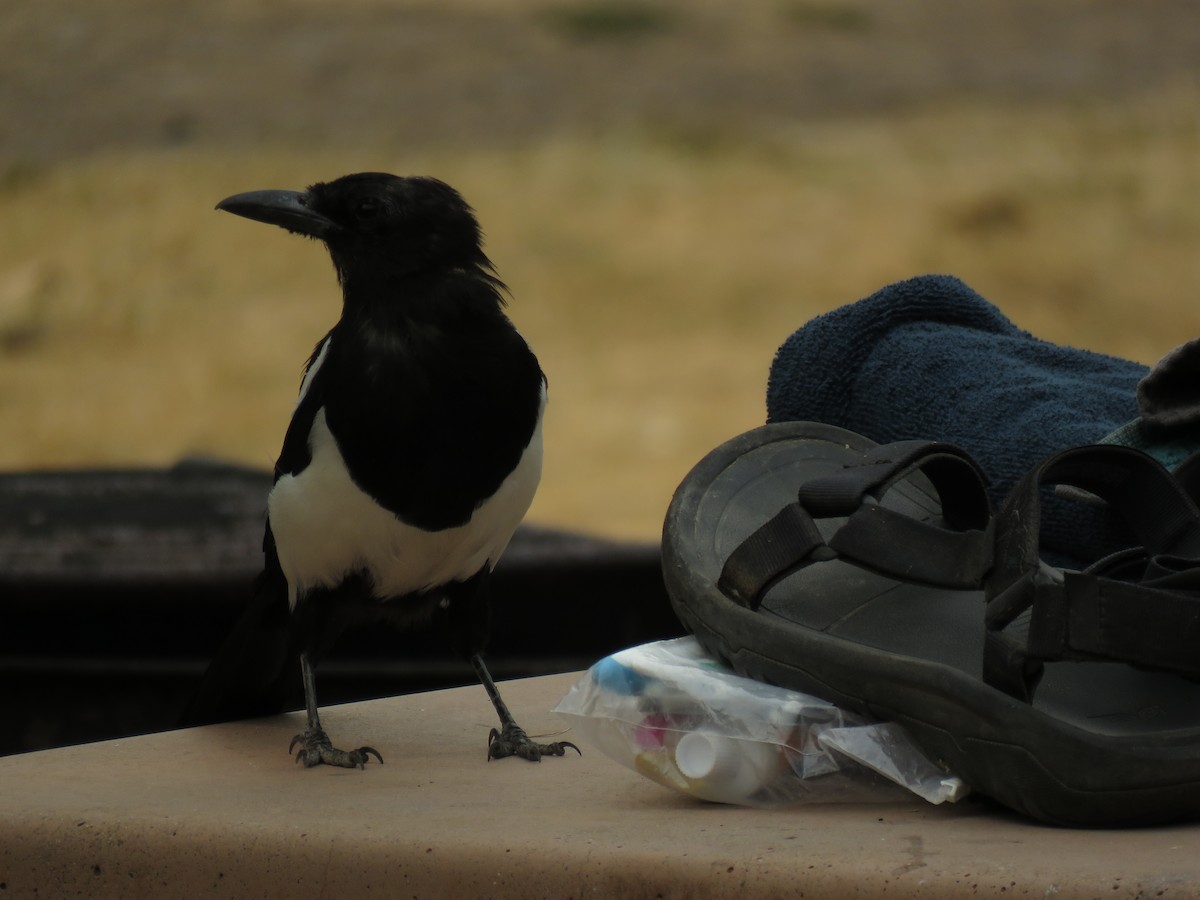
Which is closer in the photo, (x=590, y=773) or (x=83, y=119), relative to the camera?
(x=590, y=773)

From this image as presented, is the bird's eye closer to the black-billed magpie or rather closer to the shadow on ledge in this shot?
the black-billed magpie

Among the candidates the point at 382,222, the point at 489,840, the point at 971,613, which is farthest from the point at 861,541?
the point at 382,222

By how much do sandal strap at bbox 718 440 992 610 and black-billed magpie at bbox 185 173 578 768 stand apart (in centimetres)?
47

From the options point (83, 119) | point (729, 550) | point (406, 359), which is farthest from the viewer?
point (83, 119)

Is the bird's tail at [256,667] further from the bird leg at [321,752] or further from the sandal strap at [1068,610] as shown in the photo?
the sandal strap at [1068,610]

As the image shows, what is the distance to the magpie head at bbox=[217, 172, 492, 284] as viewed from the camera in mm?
1799

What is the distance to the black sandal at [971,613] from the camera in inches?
40.5

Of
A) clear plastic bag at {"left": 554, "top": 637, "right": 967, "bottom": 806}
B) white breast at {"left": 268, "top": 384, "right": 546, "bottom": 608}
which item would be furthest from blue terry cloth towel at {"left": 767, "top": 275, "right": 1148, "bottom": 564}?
clear plastic bag at {"left": 554, "top": 637, "right": 967, "bottom": 806}

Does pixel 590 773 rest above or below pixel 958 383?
below

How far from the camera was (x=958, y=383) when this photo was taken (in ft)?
5.90

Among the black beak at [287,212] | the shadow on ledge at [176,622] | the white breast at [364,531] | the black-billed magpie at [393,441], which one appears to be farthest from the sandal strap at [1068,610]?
the shadow on ledge at [176,622]

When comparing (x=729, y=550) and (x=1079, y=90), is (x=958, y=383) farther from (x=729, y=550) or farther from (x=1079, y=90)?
(x=1079, y=90)

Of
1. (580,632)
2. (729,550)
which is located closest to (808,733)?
(729,550)

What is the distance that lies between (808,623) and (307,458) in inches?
30.0
